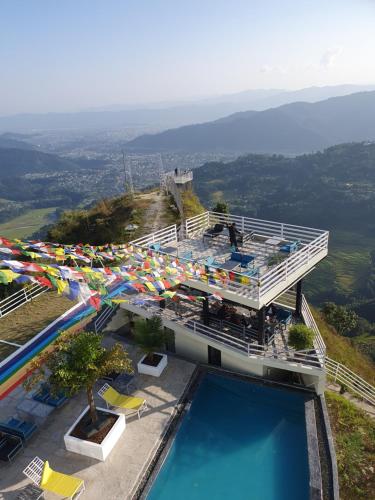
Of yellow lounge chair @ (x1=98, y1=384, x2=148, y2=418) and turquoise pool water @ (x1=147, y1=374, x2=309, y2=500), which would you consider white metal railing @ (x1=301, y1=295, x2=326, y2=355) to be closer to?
turquoise pool water @ (x1=147, y1=374, x2=309, y2=500)

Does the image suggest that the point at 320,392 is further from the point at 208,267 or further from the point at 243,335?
the point at 208,267

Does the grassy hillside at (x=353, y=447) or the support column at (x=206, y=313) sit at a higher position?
the support column at (x=206, y=313)

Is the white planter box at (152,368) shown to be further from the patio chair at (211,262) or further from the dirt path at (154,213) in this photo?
the dirt path at (154,213)

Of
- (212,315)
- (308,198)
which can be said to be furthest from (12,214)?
(212,315)

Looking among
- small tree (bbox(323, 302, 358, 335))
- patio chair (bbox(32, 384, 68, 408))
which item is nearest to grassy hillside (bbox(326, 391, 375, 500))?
patio chair (bbox(32, 384, 68, 408))

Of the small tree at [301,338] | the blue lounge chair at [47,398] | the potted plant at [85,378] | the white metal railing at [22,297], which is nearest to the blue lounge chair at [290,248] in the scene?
the small tree at [301,338]

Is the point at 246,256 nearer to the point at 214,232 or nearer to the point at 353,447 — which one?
the point at 214,232

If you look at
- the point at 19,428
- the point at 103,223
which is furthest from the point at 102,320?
the point at 103,223
